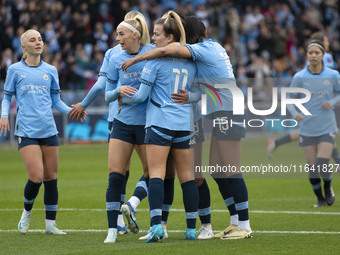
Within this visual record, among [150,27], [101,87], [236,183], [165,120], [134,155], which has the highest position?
[150,27]

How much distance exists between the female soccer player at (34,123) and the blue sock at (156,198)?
1.60m

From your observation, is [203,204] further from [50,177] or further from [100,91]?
[50,177]

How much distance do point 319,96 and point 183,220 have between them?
3.06 m

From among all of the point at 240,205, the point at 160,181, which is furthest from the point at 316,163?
the point at 160,181

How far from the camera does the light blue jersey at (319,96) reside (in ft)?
35.1

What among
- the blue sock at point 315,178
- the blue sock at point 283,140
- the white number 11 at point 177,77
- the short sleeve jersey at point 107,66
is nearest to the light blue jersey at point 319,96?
the blue sock at point 315,178

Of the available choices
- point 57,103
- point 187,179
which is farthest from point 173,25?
point 57,103

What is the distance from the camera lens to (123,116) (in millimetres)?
7480

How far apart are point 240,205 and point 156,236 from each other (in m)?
1.01

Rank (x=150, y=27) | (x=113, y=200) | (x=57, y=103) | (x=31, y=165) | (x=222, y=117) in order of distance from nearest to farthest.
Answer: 1. (x=113, y=200)
2. (x=222, y=117)
3. (x=31, y=165)
4. (x=57, y=103)
5. (x=150, y=27)

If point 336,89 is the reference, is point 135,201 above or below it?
below

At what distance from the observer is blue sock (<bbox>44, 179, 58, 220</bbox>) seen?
831 cm

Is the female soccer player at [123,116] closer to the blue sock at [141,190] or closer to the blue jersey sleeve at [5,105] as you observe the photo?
the blue sock at [141,190]

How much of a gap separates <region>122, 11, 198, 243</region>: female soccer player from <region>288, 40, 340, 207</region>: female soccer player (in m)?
3.86
